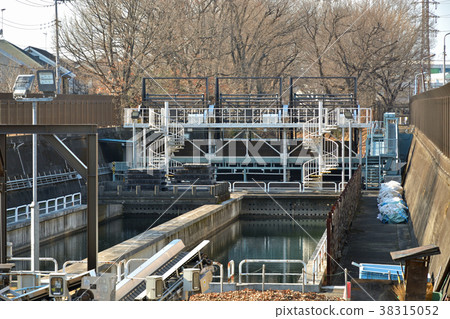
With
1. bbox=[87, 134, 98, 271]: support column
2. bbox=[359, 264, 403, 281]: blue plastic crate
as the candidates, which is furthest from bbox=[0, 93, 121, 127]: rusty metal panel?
bbox=[87, 134, 98, 271]: support column

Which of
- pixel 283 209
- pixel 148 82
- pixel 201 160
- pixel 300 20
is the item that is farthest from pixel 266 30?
pixel 283 209

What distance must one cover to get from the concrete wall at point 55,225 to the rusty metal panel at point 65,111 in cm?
601

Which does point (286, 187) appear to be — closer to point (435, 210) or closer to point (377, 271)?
point (435, 210)

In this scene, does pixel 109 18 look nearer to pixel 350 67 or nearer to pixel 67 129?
pixel 350 67

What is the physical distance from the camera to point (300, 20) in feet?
248

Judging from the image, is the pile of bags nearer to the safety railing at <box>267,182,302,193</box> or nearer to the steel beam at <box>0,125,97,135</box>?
the safety railing at <box>267,182,302,193</box>

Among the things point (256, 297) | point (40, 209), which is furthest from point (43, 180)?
point (256, 297)

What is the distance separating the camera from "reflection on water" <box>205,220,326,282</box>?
103 feet

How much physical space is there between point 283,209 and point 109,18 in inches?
1063

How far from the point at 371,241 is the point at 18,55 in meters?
63.5

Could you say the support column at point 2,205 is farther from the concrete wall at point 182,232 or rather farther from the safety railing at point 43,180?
the safety railing at point 43,180

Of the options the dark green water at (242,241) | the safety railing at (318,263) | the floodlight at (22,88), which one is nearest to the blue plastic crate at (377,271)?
the safety railing at (318,263)

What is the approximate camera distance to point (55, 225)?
33.7m

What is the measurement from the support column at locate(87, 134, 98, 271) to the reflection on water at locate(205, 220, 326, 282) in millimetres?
11720
